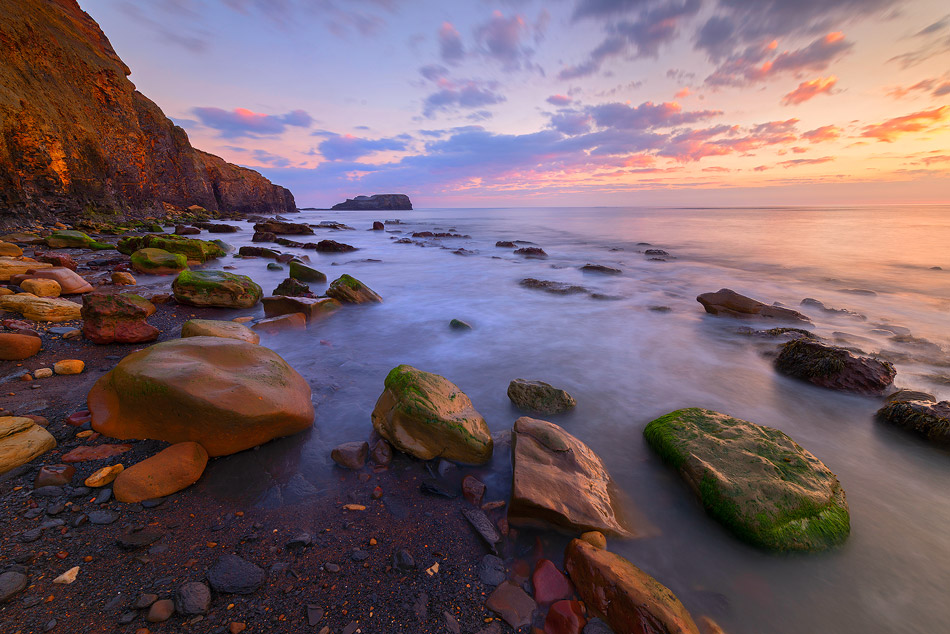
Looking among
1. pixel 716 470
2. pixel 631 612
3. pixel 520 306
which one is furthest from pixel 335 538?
pixel 520 306

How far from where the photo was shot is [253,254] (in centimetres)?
1523

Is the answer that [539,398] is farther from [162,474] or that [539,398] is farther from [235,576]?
[162,474]

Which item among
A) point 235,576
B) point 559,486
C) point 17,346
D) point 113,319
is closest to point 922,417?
point 559,486

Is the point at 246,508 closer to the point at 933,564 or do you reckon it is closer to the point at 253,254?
the point at 933,564

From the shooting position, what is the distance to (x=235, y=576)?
2049 millimetres

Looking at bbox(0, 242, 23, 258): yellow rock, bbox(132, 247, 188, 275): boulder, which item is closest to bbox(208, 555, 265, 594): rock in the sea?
bbox(132, 247, 188, 275): boulder

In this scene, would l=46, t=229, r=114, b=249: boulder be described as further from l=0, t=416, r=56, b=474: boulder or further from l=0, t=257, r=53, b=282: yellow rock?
l=0, t=416, r=56, b=474: boulder

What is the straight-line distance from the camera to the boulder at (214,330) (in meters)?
4.68

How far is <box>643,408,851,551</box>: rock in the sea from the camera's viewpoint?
2.62 metres

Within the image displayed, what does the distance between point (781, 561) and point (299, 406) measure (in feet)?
14.0

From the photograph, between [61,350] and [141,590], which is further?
[61,350]

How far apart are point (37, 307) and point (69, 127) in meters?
19.8

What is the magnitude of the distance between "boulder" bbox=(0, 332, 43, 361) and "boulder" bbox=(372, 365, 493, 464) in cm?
430

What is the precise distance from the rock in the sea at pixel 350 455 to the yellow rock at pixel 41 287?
21.8 feet
